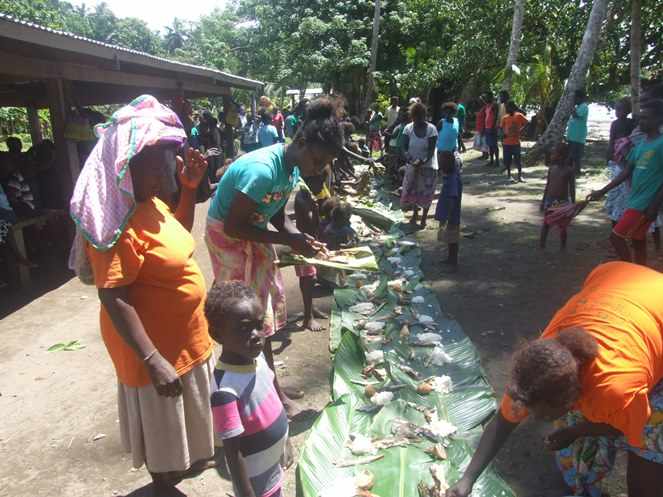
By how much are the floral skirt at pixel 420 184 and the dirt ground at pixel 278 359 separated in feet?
1.78

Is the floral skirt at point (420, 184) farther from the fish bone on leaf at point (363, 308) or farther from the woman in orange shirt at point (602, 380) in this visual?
the woman in orange shirt at point (602, 380)

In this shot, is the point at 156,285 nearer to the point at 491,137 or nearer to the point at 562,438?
A: the point at 562,438

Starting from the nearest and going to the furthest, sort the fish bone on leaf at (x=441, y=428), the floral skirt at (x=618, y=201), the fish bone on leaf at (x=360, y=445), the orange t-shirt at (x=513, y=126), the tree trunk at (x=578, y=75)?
1. the fish bone on leaf at (x=360, y=445)
2. the fish bone on leaf at (x=441, y=428)
3. the floral skirt at (x=618, y=201)
4. the orange t-shirt at (x=513, y=126)
5. the tree trunk at (x=578, y=75)

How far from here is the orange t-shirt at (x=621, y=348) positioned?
1771 mm

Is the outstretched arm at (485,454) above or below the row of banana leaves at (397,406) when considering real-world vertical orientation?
above

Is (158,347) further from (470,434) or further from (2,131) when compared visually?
(2,131)

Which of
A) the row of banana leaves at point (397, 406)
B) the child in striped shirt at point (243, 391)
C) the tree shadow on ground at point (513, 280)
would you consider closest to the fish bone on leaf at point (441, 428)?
the row of banana leaves at point (397, 406)

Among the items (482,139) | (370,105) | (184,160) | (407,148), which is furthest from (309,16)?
(184,160)

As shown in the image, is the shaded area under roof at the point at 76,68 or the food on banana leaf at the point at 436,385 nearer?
the food on banana leaf at the point at 436,385

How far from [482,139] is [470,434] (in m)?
12.8

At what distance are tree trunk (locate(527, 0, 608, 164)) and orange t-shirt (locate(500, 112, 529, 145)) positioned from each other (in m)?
1.85

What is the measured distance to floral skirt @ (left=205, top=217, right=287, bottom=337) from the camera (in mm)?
2799

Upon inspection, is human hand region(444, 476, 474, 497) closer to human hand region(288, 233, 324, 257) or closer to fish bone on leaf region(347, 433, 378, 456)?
fish bone on leaf region(347, 433, 378, 456)

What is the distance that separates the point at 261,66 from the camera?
26.9 metres
